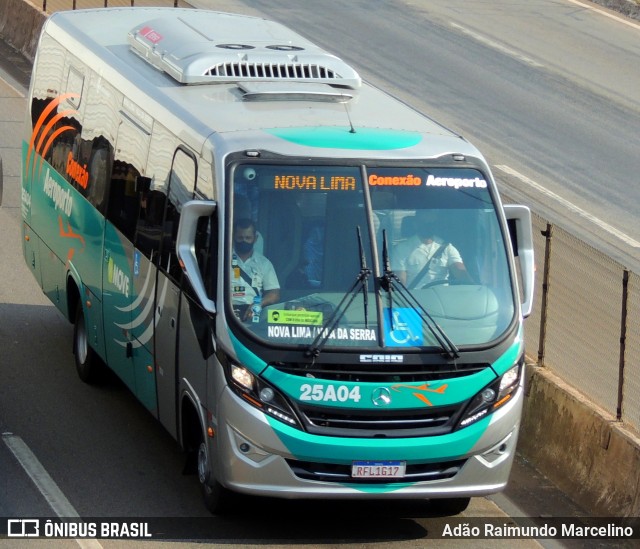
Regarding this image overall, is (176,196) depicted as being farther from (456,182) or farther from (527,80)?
(527,80)

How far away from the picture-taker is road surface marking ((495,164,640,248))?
1688 centimetres

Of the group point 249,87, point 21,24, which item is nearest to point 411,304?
point 249,87

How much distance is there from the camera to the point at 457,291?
28.9 feet

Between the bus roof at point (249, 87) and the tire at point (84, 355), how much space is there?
88.0 inches

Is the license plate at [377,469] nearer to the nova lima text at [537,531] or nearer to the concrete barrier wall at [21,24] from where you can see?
the nova lima text at [537,531]

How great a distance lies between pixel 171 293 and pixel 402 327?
6.19ft

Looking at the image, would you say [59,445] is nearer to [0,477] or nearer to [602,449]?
[0,477]

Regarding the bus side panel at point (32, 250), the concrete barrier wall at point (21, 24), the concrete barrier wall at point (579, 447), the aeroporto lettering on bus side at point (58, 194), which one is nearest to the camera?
the concrete barrier wall at point (579, 447)

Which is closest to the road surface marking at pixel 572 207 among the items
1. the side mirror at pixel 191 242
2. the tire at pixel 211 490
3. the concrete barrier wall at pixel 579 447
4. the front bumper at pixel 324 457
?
the concrete barrier wall at pixel 579 447

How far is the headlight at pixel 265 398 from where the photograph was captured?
8352 millimetres

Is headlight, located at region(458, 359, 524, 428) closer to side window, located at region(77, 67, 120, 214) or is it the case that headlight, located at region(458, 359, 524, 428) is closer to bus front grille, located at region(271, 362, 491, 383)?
bus front grille, located at region(271, 362, 491, 383)

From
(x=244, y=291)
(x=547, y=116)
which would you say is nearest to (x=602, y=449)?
(x=244, y=291)

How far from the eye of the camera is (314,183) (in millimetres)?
8797

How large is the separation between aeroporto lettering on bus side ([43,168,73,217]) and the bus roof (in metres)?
1.26
